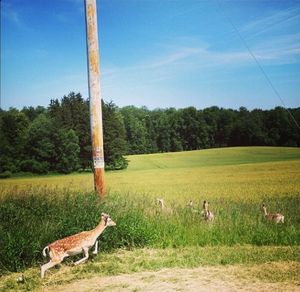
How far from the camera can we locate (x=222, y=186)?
17.1m

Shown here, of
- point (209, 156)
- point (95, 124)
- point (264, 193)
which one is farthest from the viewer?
point (209, 156)

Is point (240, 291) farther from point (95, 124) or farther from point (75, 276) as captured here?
point (95, 124)

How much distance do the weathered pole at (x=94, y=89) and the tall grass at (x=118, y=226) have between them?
2.58ft

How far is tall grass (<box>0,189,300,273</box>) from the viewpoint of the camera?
25.5ft

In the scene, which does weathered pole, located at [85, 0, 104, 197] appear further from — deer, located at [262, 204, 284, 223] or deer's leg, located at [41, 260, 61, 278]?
deer, located at [262, 204, 284, 223]

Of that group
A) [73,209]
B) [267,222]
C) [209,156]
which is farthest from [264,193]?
[209,156]

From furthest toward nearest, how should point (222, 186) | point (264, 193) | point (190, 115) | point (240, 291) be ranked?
point (190, 115), point (222, 186), point (264, 193), point (240, 291)

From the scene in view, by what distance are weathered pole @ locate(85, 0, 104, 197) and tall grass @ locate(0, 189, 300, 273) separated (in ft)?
2.58

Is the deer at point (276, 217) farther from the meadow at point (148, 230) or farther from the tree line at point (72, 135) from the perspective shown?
the tree line at point (72, 135)

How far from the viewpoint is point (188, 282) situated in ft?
20.0

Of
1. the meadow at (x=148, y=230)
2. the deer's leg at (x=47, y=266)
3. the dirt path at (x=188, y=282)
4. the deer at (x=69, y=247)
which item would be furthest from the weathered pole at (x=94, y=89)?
the dirt path at (x=188, y=282)

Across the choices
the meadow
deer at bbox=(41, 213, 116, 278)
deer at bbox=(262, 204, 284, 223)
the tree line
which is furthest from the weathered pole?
the tree line

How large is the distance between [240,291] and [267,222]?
418 cm

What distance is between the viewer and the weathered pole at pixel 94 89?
10211 millimetres
